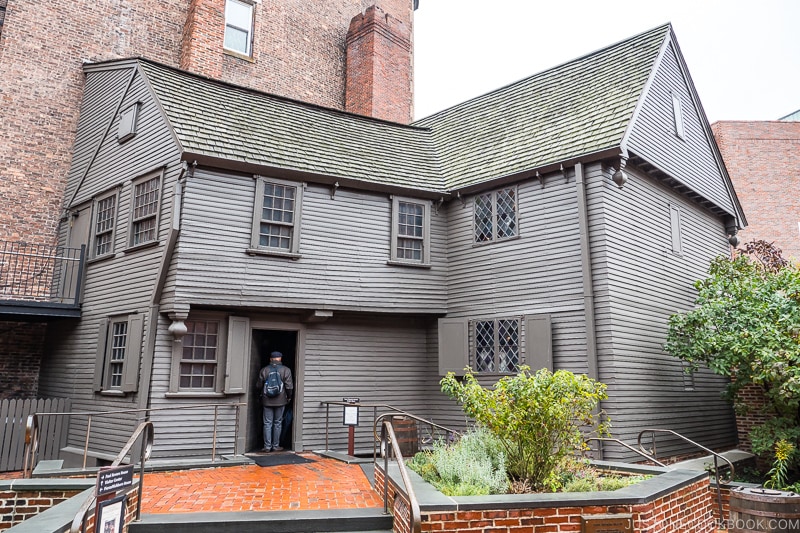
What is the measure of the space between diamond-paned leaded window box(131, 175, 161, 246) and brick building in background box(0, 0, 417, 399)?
2.64 meters

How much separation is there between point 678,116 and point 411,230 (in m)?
6.99

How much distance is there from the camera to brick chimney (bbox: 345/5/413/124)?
2034cm

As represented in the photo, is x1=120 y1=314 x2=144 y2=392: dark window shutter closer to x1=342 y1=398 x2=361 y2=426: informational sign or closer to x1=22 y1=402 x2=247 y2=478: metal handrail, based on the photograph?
x1=22 y1=402 x2=247 y2=478: metal handrail

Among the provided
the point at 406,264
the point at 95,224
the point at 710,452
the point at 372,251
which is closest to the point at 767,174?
the point at 406,264

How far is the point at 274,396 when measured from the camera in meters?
11.9

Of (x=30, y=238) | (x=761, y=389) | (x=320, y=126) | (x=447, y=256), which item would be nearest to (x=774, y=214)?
(x=761, y=389)

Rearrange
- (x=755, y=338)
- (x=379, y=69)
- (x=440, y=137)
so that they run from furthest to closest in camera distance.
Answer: (x=379, y=69)
(x=440, y=137)
(x=755, y=338)

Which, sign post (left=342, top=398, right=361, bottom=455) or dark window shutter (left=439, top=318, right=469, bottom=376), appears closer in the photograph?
sign post (left=342, top=398, right=361, bottom=455)

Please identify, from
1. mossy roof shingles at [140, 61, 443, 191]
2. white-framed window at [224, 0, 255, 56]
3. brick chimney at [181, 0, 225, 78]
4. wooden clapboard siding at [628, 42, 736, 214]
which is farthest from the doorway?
white-framed window at [224, 0, 255, 56]

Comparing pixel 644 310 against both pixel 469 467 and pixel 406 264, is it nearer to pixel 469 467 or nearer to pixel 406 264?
pixel 406 264

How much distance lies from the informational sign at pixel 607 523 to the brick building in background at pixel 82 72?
39.5 ft

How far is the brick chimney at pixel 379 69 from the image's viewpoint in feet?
66.7

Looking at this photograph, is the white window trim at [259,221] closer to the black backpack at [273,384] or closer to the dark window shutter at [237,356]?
the dark window shutter at [237,356]

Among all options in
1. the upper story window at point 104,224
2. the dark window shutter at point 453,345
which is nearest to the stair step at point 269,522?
the dark window shutter at point 453,345
